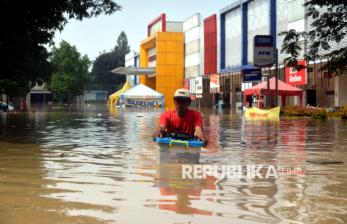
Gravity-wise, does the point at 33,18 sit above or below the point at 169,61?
below

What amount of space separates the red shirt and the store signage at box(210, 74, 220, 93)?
224 feet

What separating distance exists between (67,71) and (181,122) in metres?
110

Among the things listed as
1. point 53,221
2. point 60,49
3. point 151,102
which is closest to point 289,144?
point 53,221

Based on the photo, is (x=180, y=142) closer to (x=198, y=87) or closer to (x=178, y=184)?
(x=178, y=184)

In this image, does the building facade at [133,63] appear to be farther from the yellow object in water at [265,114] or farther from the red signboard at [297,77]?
the yellow object in water at [265,114]

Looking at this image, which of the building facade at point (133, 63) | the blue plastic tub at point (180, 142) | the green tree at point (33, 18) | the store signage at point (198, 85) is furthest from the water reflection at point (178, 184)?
the building facade at point (133, 63)

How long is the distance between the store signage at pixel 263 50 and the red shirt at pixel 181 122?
30135 millimetres

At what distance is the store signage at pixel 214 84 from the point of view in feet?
253

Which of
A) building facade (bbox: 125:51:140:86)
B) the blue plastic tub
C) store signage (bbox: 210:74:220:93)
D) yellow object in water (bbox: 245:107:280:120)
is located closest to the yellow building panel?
store signage (bbox: 210:74:220:93)

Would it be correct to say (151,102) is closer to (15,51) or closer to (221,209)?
(15,51)

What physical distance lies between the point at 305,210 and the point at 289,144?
10.2 meters

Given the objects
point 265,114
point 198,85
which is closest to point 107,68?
point 198,85

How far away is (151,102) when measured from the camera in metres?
83.6

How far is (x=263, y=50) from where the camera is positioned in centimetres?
3884
